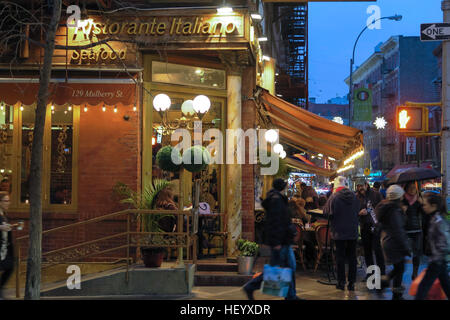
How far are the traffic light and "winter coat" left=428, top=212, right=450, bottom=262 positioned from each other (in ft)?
20.6

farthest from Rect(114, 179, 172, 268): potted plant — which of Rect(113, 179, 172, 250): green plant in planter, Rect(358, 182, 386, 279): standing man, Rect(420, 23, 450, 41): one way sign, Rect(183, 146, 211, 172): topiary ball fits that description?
Rect(420, 23, 450, 41): one way sign

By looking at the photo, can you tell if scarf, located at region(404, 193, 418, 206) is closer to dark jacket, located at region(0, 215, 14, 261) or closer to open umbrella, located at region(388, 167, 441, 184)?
open umbrella, located at region(388, 167, 441, 184)

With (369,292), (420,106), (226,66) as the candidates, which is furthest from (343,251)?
(420,106)

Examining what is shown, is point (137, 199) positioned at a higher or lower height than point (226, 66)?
lower

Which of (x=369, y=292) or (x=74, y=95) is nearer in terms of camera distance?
(x=369, y=292)

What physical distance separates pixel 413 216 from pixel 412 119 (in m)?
3.96

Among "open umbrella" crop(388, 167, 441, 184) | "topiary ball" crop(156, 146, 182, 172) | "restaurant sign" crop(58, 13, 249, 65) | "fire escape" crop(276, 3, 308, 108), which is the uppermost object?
"fire escape" crop(276, 3, 308, 108)

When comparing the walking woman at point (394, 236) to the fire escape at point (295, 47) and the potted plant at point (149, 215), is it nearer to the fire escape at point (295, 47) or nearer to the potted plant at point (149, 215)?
the potted plant at point (149, 215)

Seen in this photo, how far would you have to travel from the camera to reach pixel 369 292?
383 inches

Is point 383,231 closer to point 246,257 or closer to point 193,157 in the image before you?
point 246,257

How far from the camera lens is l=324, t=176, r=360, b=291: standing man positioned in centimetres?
963

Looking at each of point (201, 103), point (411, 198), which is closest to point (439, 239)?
point (411, 198)
